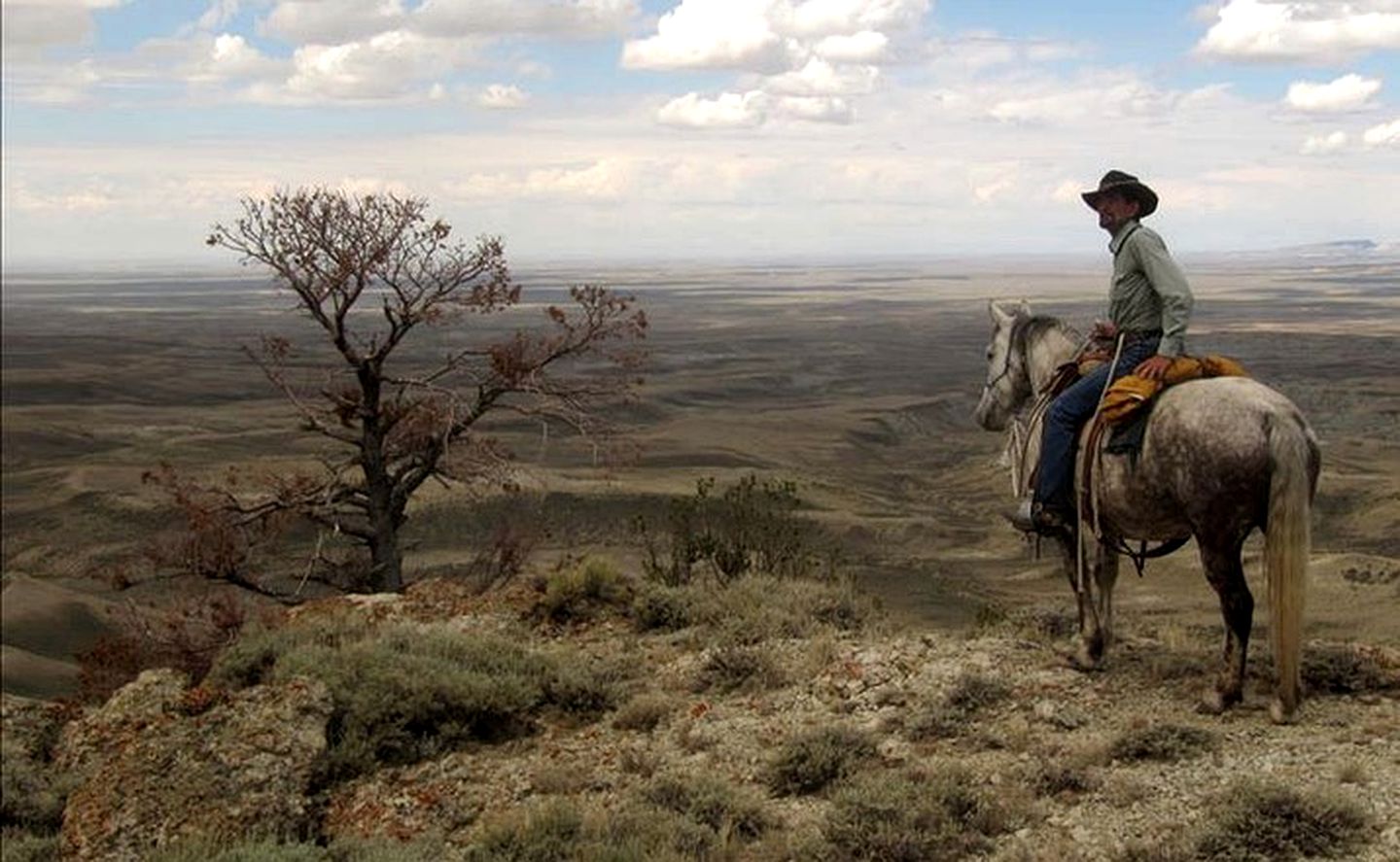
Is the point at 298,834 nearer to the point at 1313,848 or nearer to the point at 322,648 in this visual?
the point at 322,648

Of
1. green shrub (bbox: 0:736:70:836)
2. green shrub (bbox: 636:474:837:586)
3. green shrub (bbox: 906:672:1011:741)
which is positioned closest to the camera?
green shrub (bbox: 906:672:1011:741)

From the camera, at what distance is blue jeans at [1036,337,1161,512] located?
7488 millimetres

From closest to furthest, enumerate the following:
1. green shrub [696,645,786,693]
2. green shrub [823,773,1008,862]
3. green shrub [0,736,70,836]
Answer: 1. green shrub [823,773,1008,862]
2. green shrub [696,645,786,693]
3. green shrub [0,736,70,836]

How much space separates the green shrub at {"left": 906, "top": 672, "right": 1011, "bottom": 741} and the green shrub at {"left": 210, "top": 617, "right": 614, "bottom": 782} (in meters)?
2.34

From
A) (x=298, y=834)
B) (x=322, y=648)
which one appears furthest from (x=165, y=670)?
(x=298, y=834)

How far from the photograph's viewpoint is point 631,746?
7633mm

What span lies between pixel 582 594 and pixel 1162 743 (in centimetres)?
573

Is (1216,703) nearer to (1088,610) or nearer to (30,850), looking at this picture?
(1088,610)

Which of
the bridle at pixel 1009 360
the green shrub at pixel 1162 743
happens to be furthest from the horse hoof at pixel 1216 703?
the bridle at pixel 1009 360

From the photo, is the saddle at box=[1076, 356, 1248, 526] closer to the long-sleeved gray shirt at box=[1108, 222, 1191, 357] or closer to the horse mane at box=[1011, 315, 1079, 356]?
the long-sleeved gray shirt at box=[1108, 222, 1191, 357]

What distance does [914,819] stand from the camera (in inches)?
233

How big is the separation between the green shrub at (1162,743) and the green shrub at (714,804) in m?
2.05

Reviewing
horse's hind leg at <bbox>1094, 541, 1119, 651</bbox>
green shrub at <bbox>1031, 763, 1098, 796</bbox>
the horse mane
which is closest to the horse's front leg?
horse's hind leg at <bbox>1094, 541, 1119, 651</bbox>

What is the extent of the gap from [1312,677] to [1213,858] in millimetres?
2858
